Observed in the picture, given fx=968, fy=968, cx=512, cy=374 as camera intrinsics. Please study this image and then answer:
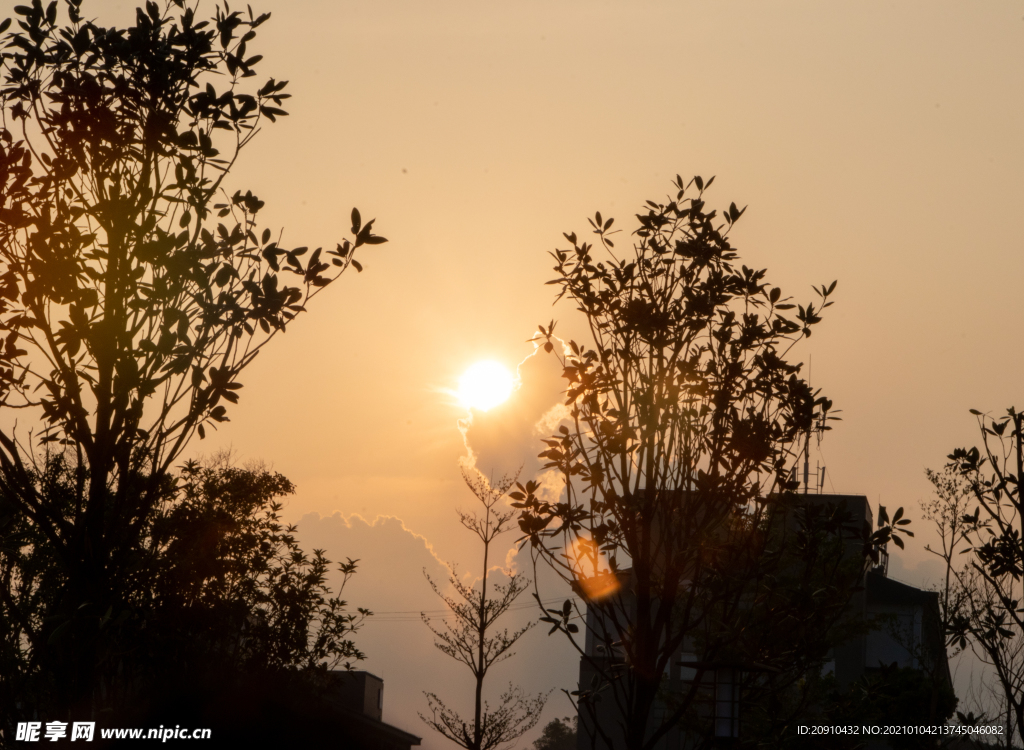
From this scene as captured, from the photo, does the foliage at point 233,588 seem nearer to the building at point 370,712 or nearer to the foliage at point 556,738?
the building at point 370,712

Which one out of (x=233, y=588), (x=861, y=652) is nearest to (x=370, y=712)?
(x=861, y=652)

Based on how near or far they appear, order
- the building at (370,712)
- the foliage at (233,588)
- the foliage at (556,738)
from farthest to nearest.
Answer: the foliage at (556,738)
the building at (370,712)
the foliage at (233,588)

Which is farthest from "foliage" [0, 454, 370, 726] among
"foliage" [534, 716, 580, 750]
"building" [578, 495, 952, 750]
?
"foliage" [534, 716, 580, 750]

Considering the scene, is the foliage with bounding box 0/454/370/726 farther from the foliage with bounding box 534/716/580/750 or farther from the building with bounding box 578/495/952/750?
the foliage with bounding box 534/716/580/750

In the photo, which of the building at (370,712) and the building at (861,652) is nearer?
the building at (861,652)

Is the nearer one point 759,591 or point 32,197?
point 32,197

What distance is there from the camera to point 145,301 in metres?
6.93

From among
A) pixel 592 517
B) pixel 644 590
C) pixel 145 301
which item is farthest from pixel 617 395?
pixel 145 301

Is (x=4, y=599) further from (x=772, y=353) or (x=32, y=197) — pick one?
(x=772, y=353)

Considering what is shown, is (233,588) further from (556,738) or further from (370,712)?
(556,738)

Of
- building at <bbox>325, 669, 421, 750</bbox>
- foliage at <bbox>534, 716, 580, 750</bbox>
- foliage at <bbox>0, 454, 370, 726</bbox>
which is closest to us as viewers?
foliage at <bbox>0, 454, 370, 726</bbox>

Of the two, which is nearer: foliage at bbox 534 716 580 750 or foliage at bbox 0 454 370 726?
foliage at bbox 0 454 370 726

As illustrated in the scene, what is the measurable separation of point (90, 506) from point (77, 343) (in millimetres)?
1155

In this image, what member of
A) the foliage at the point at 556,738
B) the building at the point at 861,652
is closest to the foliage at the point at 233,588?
the building at the point at 861,652
